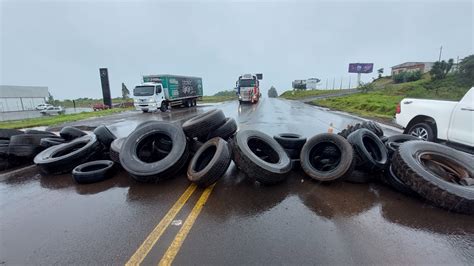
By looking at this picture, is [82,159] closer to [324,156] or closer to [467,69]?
[324,156]

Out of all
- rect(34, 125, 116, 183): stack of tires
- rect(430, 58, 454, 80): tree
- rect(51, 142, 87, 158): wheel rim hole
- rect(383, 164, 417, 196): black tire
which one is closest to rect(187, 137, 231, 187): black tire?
rect(34, 125, 116, 183): stack of tires

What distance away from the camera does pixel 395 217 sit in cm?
335

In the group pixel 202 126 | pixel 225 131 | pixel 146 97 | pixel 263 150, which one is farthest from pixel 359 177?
pixel 146 97

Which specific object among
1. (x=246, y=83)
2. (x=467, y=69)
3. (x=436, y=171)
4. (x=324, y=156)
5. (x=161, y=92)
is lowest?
(x=436, y=171)

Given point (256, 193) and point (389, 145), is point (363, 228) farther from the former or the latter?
point (389, 145)

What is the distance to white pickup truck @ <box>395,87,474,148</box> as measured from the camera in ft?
18.0

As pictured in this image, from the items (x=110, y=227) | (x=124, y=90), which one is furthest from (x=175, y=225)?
(x=124, y=90)

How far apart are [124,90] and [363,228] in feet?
260

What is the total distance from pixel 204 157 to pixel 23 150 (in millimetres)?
4509

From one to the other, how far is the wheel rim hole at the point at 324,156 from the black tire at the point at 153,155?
2.66 meters

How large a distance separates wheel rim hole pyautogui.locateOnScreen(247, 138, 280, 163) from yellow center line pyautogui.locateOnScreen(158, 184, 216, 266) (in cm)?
160

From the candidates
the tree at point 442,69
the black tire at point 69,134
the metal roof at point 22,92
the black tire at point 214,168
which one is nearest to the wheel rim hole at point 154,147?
the black tire at point 214,168

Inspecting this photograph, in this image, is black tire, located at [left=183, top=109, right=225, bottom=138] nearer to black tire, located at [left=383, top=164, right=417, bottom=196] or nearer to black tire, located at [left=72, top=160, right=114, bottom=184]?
black tire, located at [left=72, top=160, right=114, bottom=184]

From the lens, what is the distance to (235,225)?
310 cm
